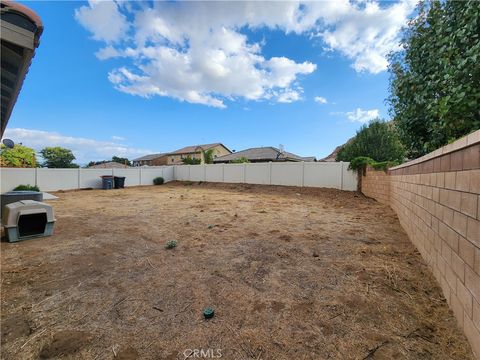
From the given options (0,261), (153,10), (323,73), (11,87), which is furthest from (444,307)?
(323,73)

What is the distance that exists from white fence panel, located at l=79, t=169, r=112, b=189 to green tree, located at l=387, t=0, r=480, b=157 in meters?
17.2

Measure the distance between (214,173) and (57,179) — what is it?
33.2ft

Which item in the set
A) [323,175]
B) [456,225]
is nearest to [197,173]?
[323,175]

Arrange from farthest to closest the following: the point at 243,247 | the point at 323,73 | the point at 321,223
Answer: the point at 323,73, the point at 321,223, the point at 243,247

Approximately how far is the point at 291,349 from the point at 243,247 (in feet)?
7.14

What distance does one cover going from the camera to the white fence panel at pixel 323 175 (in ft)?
35.4

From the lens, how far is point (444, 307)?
1.93 m

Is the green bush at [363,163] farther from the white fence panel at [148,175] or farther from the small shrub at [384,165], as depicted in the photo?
the white fence panel at [148,175]

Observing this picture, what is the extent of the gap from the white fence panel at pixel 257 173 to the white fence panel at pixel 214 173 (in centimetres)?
257

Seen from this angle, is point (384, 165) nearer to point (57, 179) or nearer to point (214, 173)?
point (214, 173)

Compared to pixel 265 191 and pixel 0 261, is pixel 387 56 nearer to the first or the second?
pixel 265 191

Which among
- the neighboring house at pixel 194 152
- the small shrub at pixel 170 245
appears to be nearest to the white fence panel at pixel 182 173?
the small shrub at pixel 170 245

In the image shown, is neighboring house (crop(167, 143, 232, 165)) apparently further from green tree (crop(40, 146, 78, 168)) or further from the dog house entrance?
the dog house entrance
